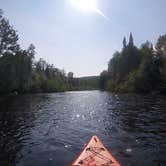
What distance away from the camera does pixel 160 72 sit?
62.0m

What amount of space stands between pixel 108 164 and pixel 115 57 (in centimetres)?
9995

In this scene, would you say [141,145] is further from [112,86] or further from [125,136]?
[112,86]

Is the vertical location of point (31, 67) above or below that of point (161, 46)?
below

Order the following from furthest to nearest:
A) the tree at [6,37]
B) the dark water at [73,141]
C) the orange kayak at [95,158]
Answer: the tree at [6,37] < the dark water at [73,141] < the orange kayak at [95,158]

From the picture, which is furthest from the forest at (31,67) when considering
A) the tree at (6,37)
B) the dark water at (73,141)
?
the dark water at (73,141)

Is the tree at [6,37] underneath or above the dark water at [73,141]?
above

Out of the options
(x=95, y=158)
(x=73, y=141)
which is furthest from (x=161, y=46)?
(x=95, y=158)

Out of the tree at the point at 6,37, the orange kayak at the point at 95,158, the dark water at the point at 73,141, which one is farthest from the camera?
the tree at the point at 6,37

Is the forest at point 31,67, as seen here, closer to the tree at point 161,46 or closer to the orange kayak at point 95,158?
the tree at point 161,46

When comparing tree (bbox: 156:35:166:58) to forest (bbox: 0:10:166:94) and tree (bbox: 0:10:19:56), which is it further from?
tree (bbox: 0:10:19:56)

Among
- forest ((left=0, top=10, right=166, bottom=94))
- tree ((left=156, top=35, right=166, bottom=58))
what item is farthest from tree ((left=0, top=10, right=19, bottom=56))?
tree ((left=156, top=35, right=166, bottom=58))

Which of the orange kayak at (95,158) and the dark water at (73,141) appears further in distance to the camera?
the dark water at (73,141)

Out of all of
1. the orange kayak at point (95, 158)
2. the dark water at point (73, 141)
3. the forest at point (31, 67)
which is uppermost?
the forest at point (31, 67)

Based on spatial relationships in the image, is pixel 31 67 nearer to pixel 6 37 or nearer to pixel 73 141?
pixel 6 37
